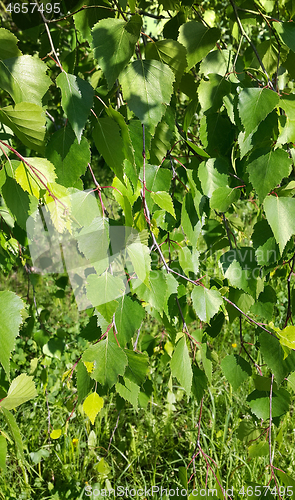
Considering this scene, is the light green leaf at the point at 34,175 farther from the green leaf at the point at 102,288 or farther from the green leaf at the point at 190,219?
the green leaf at the point at 190,219

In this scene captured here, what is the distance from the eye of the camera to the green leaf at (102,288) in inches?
21.0

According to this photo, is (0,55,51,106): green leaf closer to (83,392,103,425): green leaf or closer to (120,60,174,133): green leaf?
(120,60,174,133): green leaf

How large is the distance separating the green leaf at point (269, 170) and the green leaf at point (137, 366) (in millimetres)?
338

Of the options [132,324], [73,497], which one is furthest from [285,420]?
[132,324]

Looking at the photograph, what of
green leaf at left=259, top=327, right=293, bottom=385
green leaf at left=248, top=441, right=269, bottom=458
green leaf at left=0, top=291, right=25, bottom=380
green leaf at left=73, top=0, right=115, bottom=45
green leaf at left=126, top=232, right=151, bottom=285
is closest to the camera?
green leaf at left=0, top=291, right=25, bottom=380

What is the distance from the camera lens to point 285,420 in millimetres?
1516

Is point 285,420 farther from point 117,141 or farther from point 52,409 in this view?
point 117,141

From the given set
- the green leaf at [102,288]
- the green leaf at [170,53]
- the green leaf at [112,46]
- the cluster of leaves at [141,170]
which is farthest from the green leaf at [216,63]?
the green leaf at [102,288]

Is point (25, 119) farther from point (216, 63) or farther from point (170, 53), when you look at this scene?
point (216, 63)

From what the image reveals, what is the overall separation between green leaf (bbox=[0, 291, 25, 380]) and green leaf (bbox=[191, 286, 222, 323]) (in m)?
0.33

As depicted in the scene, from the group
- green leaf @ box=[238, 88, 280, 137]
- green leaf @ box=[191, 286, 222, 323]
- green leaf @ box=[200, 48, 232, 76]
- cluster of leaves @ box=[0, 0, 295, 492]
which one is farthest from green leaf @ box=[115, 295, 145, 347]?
green leaf @ box=[200, 48, 232, 76]

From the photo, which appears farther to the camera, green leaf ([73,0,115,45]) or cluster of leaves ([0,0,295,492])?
green leaf ([73,0,115,45])

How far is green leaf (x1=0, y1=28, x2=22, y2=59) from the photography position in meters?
0.48

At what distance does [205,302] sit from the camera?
69 cm
